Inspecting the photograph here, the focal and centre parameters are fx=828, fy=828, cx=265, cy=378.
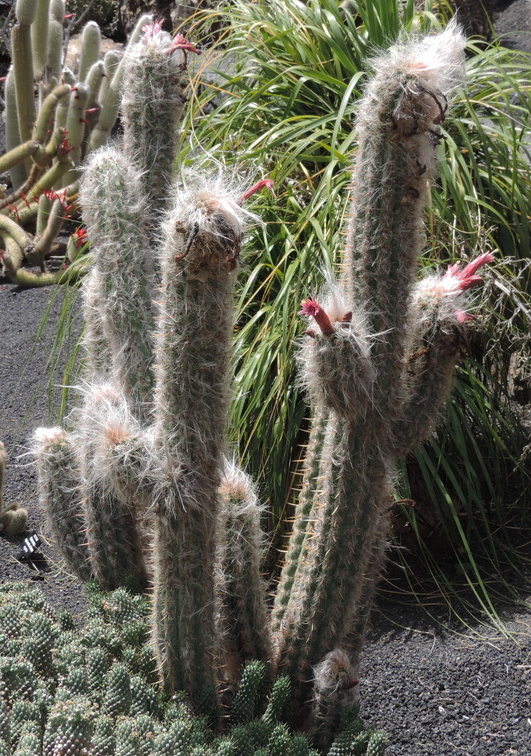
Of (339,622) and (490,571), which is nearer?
(339,622)

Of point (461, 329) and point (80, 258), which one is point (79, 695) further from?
point (80, 258)

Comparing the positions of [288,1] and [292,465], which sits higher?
[288,1]

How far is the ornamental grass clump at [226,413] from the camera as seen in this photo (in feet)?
5.53

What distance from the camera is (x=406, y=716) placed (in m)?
2.36

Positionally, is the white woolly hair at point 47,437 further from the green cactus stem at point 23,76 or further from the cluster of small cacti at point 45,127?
the green cactus stem at point 23,76

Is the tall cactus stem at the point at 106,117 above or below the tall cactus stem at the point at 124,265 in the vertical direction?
above

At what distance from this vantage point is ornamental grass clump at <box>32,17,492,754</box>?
1685 mm

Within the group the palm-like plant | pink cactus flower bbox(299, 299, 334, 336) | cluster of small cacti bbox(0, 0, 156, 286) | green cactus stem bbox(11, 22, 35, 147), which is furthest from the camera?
green cactus stem bbox(11, 22, 35, 147)

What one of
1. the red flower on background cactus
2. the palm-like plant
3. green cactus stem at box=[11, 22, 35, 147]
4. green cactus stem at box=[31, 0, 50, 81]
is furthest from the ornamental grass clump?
green cactus stem at box=[31, 0, 50, 81]

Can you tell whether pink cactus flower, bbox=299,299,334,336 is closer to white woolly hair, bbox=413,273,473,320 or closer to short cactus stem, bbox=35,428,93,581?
white woolly hair, bbox=413,273,473,320

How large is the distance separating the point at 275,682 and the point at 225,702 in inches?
9.4

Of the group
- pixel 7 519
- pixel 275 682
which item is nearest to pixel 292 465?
pixel 275 682

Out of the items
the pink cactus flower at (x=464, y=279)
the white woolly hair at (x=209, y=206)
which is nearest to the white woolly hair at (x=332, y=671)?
the pink cactus flower at (x=464, y=279)

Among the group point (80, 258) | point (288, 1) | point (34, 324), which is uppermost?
point (288, 1)
